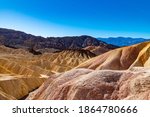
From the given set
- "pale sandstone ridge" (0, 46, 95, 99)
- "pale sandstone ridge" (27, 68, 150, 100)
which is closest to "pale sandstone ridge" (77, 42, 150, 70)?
"pale sandstone ridge" (0, 46, 95, 99)

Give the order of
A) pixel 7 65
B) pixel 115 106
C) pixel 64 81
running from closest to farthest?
pixel 115 106 → pixel 64 81 → pixel 7 65

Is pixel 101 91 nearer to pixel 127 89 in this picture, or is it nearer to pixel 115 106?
pixel 127 89

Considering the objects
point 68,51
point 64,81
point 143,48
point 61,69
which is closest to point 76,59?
point 68,51

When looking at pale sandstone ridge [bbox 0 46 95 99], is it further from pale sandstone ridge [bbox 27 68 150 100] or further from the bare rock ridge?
pale sandstone ridge [bbox 27 68 150 100]

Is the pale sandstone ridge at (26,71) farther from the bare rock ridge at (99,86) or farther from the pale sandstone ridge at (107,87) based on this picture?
the pale sandstone ridge at (107,87)

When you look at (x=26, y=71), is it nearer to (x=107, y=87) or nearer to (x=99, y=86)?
(x=99, y=86)

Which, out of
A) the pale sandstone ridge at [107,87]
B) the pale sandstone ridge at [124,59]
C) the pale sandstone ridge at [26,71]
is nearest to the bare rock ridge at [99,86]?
the pale sandstone ridge at [107,87]
